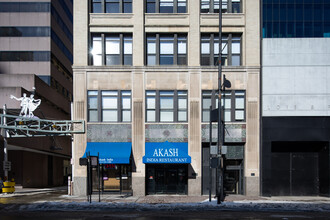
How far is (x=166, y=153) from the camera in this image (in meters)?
20.9

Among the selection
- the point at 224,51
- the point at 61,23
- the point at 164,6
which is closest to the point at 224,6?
the point at 224,51

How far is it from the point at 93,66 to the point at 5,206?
34.3 feet

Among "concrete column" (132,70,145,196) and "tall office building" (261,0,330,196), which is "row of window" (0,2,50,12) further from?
"tall office building" (261,0,330,196)

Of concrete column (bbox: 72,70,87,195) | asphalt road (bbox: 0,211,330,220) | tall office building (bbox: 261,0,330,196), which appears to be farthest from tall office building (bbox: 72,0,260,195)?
asphalt road (bbox: 0,211,330,220)

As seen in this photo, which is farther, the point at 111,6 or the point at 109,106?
the point at 111,6

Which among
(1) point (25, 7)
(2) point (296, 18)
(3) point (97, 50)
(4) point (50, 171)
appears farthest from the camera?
(4) point (50, 171)

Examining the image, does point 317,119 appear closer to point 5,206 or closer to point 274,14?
point 274,14

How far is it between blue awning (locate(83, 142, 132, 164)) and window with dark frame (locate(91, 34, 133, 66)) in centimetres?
584

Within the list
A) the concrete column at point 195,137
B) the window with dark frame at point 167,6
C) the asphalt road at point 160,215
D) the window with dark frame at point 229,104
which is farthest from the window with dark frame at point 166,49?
the asphalt road at point 160,215

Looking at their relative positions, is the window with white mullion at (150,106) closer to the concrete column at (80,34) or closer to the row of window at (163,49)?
the row of window at (163,49)

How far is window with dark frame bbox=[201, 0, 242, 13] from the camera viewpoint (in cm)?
2255

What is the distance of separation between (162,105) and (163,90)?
3.53 ft

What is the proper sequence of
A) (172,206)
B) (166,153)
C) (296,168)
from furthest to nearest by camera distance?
(296,168) < (166,153) < (172,206)

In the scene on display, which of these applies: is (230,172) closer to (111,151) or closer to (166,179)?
(166,179)
